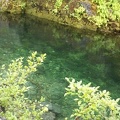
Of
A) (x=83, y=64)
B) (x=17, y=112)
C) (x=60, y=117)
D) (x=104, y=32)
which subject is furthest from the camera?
(x=104, y=32)

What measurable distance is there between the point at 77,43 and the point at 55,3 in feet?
20.2

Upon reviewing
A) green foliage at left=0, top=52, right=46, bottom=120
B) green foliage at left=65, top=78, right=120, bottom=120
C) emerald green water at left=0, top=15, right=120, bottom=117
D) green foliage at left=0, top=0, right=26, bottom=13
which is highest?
green foliage at left=0, top=0, right=26, bottom=13

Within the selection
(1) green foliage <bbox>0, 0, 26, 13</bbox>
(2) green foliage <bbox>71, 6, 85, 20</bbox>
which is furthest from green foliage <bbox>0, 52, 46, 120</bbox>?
(1) green foliage <bbox>0, 0, 26, 13</bbox>

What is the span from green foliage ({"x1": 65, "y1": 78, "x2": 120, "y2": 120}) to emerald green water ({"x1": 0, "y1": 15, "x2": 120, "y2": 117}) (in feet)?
19.8

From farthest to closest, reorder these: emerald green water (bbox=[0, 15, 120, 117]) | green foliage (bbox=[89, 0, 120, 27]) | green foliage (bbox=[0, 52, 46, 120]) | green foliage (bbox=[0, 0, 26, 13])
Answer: green foliage (bbox=[0, 0, 26, 13])
green foliage (bbox=[89, 0, 120, 27])
emerald green water (bbox=[0, 15, 120, 117])
green foliage (bbox=[0, 52, 46, 120])

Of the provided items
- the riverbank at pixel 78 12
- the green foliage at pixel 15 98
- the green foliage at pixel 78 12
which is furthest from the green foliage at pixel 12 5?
the green foliage at pixel 15 98

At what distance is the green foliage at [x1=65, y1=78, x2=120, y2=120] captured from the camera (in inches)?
163

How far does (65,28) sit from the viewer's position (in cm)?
2323

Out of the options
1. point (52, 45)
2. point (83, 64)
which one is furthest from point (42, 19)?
point (83, 64)

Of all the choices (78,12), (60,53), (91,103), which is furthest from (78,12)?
(91,103)

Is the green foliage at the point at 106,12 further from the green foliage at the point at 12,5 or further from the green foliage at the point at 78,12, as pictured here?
the green foliage at the point at 12,5

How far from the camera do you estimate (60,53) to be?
58.1 ft

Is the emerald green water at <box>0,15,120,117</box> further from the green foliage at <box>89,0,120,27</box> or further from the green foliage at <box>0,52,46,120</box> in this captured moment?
the green foliage at <box>0,52,46,120</box>

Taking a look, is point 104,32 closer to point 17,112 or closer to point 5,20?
point 5,20
